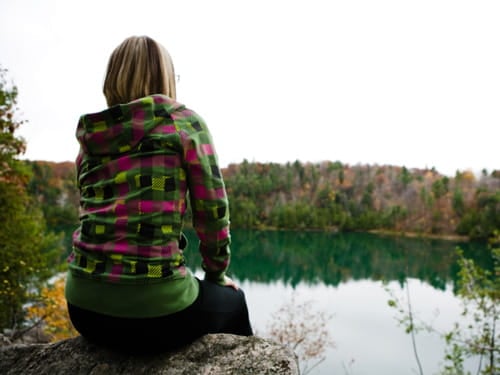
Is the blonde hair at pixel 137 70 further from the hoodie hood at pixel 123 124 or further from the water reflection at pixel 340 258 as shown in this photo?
the water reflection at pixel 340 258

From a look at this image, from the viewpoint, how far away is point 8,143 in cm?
797

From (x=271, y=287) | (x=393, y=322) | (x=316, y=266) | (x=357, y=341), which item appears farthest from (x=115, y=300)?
(x=316, y=266)

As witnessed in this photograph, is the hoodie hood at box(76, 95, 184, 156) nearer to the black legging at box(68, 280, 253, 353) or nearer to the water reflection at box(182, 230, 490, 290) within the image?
the black legging at box(68, 280, 253, 353)

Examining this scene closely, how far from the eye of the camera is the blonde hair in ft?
4.30

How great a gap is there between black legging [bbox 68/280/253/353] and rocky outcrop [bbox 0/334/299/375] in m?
0.05

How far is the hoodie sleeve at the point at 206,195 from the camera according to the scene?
4.20ft

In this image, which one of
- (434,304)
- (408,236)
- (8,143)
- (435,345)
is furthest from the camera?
(408,236)

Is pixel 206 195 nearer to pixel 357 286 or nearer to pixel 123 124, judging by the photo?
pixel 123 124

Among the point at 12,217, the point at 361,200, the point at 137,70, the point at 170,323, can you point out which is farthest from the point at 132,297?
the point at 361,200

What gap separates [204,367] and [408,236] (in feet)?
188

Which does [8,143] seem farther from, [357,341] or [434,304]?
[434,304]

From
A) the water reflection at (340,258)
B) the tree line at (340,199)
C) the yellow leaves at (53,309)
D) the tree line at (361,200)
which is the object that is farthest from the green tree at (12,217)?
the tree line at (361,200)

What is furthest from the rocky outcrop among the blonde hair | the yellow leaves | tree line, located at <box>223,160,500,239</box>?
tree line, located at <box>223,160,500,239</box>

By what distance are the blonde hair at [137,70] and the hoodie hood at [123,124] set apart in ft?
0.31
